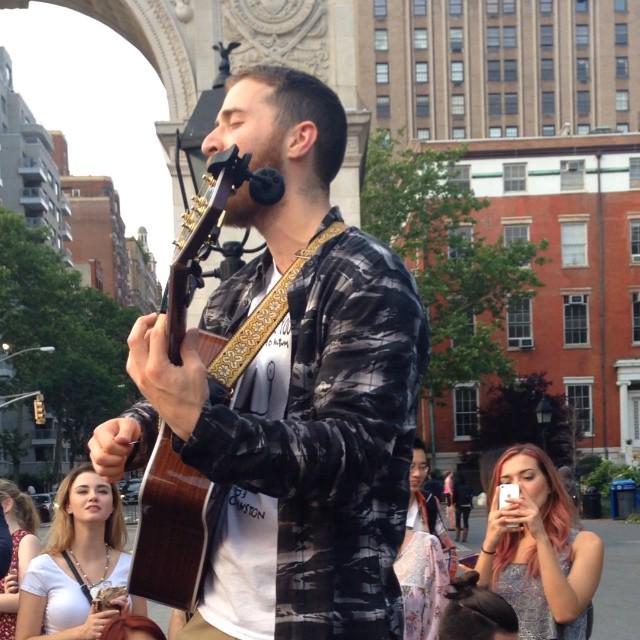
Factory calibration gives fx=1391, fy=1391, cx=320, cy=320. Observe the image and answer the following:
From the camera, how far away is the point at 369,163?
155 feet

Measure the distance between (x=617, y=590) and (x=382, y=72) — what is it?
268 ft

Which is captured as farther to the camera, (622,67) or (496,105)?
(496,105)

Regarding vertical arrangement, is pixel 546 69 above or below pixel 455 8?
below

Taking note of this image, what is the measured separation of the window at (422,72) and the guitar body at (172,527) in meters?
95.7

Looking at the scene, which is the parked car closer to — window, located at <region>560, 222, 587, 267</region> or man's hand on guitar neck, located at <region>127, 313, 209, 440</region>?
window, located at <region>560, 222, 587, 267</region>

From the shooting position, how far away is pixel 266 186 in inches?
109

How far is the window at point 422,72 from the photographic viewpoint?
9669cm

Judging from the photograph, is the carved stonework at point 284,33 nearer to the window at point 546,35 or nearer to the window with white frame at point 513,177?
the window with white frame at point 513,177

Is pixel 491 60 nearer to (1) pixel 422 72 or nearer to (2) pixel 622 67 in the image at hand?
(1) pixel 422 72

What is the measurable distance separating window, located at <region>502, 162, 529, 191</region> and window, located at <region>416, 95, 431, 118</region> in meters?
38.3

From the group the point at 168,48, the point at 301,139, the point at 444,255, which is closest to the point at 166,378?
the point at 301,139

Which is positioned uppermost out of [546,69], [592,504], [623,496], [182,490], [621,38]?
[621,38]

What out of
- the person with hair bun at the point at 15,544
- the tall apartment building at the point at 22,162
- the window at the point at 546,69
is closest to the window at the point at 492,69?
the window at the point at 546,69

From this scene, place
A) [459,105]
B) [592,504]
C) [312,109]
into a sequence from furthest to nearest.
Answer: [459,105], [592,504], [312,109]
